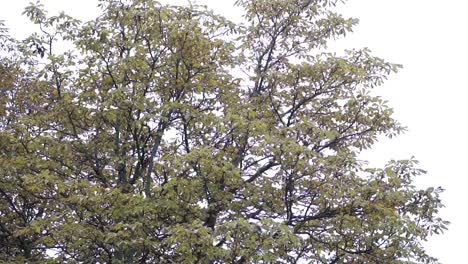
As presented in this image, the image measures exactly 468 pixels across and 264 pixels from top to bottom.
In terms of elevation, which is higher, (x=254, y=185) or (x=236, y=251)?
(x=254, y=185)

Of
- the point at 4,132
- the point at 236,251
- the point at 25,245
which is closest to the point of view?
the point at 236,251

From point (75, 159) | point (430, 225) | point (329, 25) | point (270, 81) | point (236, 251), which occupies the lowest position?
point (236, 251)

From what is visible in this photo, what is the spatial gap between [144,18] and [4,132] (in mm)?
2306

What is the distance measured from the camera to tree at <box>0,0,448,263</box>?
25.1 ft

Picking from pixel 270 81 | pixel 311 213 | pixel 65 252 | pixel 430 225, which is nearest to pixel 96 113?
pixel 65 252

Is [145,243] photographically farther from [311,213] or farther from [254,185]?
[311,213]

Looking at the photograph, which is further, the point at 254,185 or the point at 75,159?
the point at 75,159

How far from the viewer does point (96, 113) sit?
8.48 m

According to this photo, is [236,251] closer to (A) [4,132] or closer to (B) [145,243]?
(B) [145,243]

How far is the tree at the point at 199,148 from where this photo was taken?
765 centimetres

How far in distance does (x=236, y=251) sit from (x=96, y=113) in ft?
9.07

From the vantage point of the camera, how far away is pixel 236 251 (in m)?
6.98

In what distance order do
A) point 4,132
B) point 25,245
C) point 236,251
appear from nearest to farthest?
point 236,251
point 4,132
point 25,245

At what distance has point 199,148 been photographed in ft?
24.8
